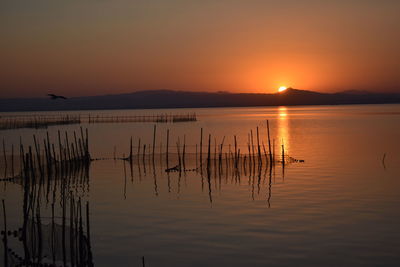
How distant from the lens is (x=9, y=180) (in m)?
16.1

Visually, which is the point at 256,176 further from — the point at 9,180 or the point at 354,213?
the point at 9,180

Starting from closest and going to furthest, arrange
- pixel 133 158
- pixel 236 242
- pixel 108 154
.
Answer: pixel 236 242
pixel 133 158
pixel 108 154

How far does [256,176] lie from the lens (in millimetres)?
17953

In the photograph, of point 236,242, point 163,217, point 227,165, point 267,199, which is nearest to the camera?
point 236,242

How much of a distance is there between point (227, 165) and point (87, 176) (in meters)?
5.34

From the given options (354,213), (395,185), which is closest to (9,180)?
(354,213)

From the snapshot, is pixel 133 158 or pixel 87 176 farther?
pixel 133 158

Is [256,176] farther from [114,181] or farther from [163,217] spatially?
[163,217]

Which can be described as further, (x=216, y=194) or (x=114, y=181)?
(x=114, y=181)

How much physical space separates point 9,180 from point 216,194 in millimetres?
6639

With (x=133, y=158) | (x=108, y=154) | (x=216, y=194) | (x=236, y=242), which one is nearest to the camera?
(x=236, y=242)

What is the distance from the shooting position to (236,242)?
A: 973cm

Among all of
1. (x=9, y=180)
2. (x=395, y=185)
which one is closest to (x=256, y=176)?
(x=395, y=185)

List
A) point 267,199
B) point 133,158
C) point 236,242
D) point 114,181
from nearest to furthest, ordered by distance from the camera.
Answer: point 236,242 < point 267,199 < point 114,181 < point 133,158
